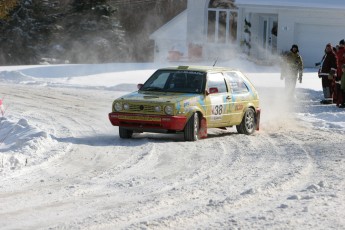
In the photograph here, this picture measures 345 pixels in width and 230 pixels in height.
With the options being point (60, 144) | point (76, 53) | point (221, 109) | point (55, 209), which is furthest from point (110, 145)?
point (76, 53)

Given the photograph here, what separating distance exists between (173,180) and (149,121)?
12.9 feet

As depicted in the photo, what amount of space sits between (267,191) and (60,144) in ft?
16.4

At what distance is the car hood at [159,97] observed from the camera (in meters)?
14.7

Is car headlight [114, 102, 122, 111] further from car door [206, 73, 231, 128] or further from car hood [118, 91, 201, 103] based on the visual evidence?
car door [206, 73, 231, 128]

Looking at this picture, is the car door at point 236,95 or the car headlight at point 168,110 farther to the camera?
the car door at point 236,95

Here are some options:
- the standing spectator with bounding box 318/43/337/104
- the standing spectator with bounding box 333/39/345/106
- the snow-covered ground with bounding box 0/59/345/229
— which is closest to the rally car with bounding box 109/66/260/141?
the snow-covered ground with bounding box 0/59/345/229

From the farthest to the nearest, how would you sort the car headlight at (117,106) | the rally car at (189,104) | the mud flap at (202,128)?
the mud flap at (202,128), the car headlight at (117,106), the rally car at (189,104)

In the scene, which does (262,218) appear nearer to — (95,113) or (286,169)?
(286,169)

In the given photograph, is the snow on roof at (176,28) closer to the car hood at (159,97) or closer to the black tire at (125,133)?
the car hood at (159,97)

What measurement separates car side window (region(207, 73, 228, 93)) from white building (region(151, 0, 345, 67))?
24.7 metres

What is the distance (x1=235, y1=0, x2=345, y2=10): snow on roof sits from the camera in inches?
1567

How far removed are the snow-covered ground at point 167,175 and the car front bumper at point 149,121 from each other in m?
0.27

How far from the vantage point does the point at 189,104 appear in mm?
14836

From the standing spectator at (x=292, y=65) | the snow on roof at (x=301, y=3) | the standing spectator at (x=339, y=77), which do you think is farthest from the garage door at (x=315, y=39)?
the standing spectator at (x=339, y=77)
